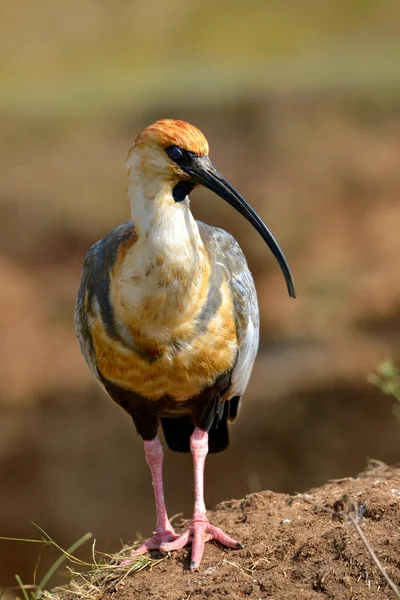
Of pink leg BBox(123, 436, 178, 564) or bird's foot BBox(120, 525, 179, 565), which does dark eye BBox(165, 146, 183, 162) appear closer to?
pink leg BBox(123, 436, 178, 564)

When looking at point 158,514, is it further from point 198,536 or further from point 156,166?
point 156,166

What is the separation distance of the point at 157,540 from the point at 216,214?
37.2 feet

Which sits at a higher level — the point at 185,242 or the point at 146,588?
the point at 185,242

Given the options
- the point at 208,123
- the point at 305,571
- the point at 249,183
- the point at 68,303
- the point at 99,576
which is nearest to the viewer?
the point at 305,571

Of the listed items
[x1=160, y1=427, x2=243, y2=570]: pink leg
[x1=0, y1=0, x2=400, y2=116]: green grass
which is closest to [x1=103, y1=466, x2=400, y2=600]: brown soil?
Result: [x1=160, y1=427, x2=243, y2=570]: pink leg

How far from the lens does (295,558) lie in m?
4.40

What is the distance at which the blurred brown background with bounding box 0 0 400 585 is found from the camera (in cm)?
1201

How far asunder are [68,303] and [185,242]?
36.1 ft

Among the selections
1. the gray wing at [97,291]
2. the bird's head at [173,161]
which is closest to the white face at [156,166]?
the bird's head at [173,161]

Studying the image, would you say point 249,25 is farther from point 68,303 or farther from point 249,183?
point 68,303

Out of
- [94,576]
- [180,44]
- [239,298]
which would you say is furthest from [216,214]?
[94,576]

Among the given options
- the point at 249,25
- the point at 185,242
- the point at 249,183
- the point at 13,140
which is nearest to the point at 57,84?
the point at 13,140

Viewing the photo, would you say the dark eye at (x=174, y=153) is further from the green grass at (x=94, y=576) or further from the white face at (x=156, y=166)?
the green grass at (x=94, y=576)

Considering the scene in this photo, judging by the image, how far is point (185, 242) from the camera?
4.55m
